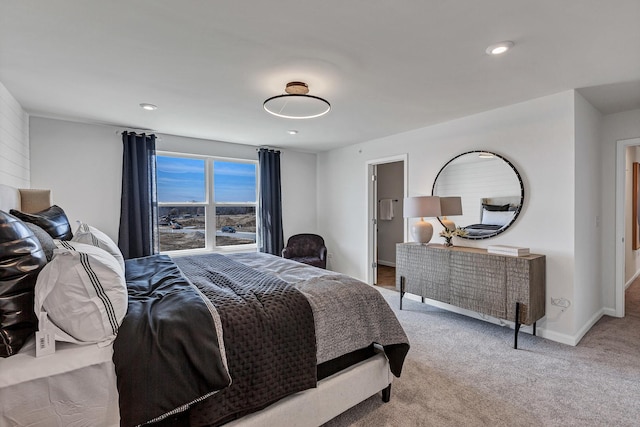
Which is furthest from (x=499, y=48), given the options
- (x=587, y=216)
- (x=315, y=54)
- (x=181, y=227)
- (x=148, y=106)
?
(x=181, y=227)

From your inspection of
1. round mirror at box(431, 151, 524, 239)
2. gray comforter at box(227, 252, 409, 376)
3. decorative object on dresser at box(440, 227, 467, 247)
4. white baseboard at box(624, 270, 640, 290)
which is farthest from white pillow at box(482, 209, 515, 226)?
white baseboard at box(624, 270, 640, 290)

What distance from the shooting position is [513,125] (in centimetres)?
321

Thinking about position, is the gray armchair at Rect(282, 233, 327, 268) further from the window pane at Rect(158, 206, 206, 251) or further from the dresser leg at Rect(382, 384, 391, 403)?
the dresser leg at Rect(382, 384, 391, 403)

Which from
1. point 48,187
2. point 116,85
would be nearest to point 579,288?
point 116,85

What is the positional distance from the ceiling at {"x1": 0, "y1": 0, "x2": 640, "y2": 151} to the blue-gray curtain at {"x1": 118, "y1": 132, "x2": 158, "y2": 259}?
69cm

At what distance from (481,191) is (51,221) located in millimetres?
4014

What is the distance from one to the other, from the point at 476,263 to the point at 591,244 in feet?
4.43

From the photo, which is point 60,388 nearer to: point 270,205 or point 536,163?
point 536,163

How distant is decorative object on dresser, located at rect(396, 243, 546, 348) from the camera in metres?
2.78

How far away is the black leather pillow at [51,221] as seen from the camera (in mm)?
1970

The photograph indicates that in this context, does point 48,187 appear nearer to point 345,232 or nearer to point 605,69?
point 345,232

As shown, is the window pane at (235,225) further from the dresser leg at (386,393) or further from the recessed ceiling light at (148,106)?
the dresser leg at (386,393)

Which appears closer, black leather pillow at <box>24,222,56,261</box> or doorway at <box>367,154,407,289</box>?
black leather pillow at <box>24,222,56,261</box>

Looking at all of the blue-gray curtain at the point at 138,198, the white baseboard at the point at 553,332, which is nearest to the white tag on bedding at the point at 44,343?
the blue-gray curtain at the point at 138,198
